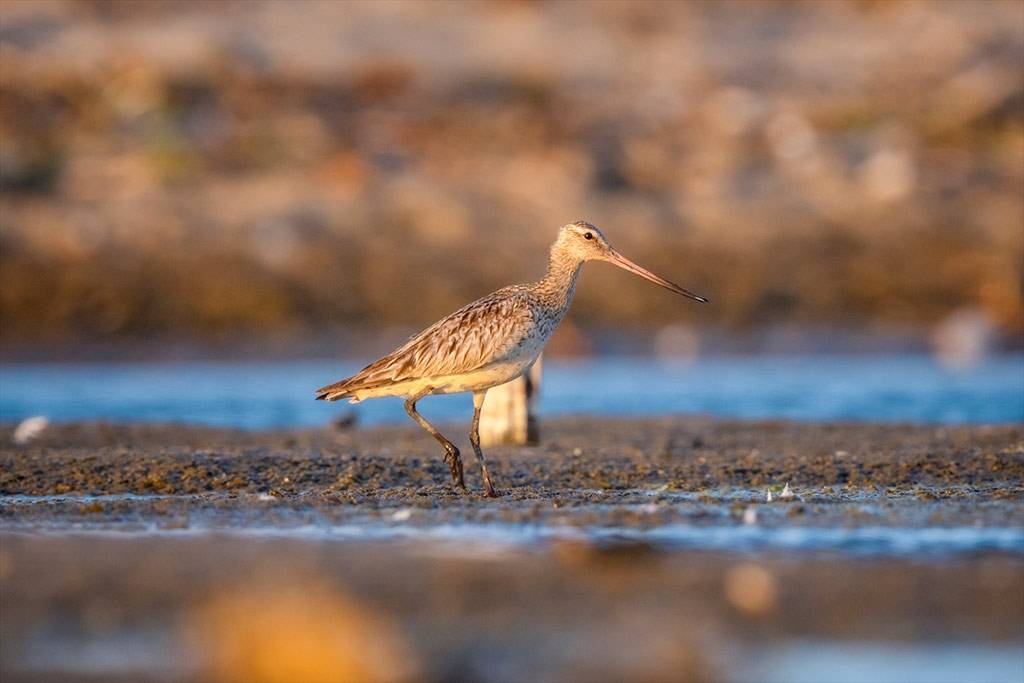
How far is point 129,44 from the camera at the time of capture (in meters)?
27.1

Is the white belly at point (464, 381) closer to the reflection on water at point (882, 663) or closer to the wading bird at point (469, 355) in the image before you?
the wading bird at point (469, 355)

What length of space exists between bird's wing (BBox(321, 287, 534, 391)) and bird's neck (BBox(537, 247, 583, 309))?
Result: 0.83ft

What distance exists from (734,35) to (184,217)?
14.3 m

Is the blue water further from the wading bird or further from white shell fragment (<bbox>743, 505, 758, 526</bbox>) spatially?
white shell fragment (<bbox>743, 505, 758, 526</bbox>)

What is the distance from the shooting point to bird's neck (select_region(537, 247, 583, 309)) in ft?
30.3

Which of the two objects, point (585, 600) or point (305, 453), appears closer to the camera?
point (585, 600)

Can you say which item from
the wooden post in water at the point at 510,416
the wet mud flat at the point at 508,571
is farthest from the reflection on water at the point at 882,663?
the wooden post in water at the point at 510,416

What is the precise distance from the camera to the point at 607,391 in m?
16.1

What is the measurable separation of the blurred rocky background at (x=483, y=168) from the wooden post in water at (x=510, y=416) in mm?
7504

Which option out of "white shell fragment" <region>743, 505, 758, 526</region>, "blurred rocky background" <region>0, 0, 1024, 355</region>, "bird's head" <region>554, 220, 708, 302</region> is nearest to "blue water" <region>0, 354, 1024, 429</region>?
"blurred rocky background" <region>0, 0, 1024, 355</region>

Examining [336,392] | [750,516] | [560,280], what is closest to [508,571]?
[750,516]

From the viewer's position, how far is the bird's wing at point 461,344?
8.63 m

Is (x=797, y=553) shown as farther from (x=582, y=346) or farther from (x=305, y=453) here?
(x=582, y=346)

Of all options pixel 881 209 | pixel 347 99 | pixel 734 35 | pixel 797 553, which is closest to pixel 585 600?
pixel 797 553
